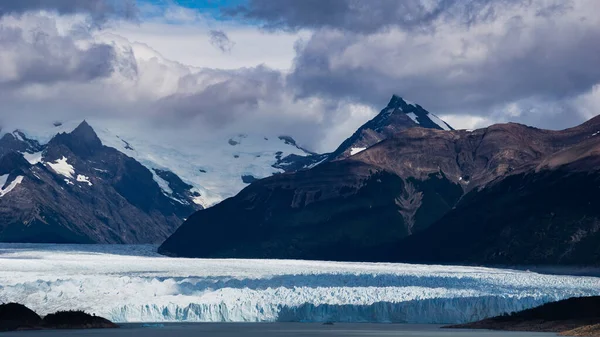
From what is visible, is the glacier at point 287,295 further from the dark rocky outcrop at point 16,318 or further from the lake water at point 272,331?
the dark rocky outcrop at point 16,318

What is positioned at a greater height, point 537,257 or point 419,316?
point 537,257

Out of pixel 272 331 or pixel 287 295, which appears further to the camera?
pixel 287 295

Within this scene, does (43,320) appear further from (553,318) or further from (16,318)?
(553,318)

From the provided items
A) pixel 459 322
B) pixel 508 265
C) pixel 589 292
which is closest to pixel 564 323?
pixel 459 322

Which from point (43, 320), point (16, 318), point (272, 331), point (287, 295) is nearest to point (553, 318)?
point (272, 331)

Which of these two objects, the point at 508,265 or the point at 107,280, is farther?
the point at 508,265

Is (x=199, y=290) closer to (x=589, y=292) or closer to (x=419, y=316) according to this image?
(x=419, y=316)

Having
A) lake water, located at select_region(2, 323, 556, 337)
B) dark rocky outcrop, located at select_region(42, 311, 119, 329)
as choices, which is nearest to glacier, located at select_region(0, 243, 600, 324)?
lake water, located at select_region(2, 323, 556, 337)
